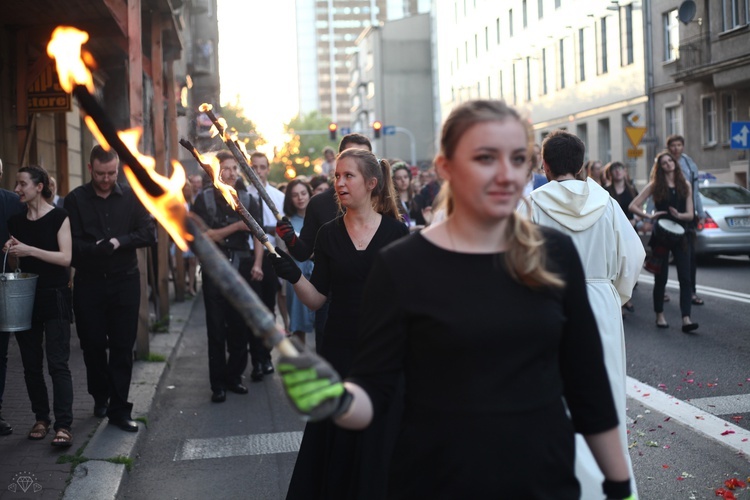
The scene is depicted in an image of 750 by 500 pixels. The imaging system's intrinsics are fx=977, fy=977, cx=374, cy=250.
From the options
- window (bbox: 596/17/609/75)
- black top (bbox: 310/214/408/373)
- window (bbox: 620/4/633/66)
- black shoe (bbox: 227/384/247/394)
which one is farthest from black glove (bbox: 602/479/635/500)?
window (bbox: 596/17/609/75)

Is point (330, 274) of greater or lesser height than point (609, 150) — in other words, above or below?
below

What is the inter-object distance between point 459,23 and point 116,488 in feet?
202

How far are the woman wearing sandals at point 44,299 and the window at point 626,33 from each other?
114 feet

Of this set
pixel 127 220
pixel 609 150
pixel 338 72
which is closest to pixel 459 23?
pixel 609 150

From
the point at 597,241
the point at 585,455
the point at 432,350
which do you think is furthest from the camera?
the point at 597,241

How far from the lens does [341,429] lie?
4492 millimetres

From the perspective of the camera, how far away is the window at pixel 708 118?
32312 millimetres

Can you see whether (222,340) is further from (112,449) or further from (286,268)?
(286,268)

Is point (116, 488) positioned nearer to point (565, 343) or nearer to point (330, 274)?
point (330, 274)

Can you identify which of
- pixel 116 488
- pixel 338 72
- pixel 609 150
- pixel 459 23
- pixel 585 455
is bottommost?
pixel 116 488

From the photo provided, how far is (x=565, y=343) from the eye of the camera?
256 centimetres

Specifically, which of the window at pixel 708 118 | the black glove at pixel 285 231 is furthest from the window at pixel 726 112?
the black glove at pixel 285 231

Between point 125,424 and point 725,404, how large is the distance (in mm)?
4332

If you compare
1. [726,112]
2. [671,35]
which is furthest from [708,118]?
[671,35]
